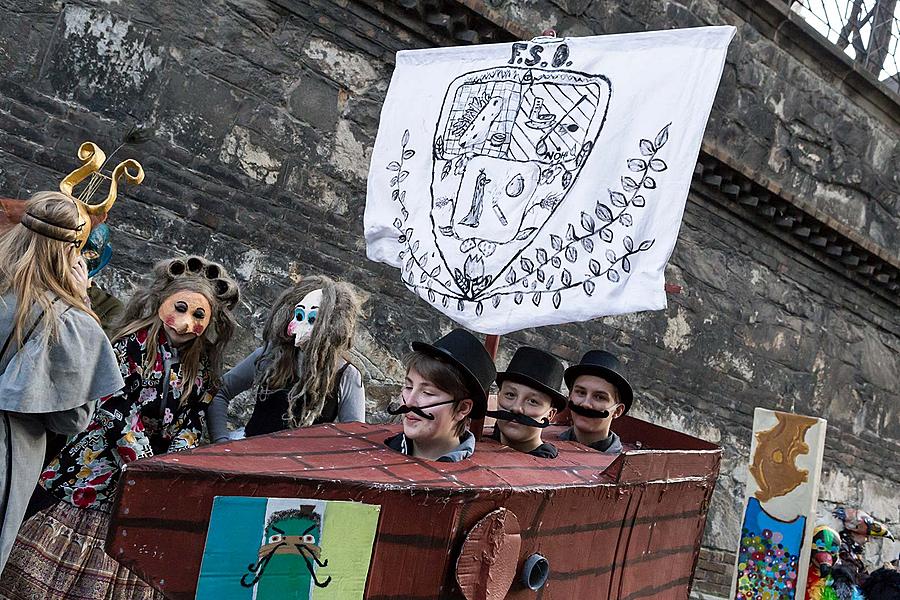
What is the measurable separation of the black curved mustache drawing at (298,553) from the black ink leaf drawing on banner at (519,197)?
1.30 m

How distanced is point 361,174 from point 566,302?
2.54 meters

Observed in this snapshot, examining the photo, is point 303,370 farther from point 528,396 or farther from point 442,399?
point 442,399

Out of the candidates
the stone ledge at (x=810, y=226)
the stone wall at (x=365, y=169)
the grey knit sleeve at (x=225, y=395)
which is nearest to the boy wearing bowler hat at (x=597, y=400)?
the grey knit sleeve at (x=225, y=395)

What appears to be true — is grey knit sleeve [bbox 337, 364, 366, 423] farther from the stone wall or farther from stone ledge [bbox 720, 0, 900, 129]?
stone ledge [bbox 720, 0, 900, 129]

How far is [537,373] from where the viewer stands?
10.5ft

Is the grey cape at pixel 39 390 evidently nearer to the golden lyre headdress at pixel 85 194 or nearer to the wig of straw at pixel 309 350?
the golden lyre headdress at pixel 85 194

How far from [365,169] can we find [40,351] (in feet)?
10.1

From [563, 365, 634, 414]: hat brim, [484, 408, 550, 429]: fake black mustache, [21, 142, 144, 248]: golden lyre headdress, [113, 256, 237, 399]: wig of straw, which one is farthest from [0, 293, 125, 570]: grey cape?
[563, 365, 634, 414]: hat brim

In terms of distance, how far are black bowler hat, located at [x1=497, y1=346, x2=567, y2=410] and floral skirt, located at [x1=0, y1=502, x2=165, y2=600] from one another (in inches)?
51.3

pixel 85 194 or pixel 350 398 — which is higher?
pixel 85 194

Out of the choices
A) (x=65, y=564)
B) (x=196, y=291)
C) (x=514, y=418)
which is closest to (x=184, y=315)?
(x=196, y=291)

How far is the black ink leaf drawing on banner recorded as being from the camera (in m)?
3.11

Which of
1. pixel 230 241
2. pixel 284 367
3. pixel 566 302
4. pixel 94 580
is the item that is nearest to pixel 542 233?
pixel 566 302

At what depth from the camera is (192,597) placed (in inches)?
75.2
